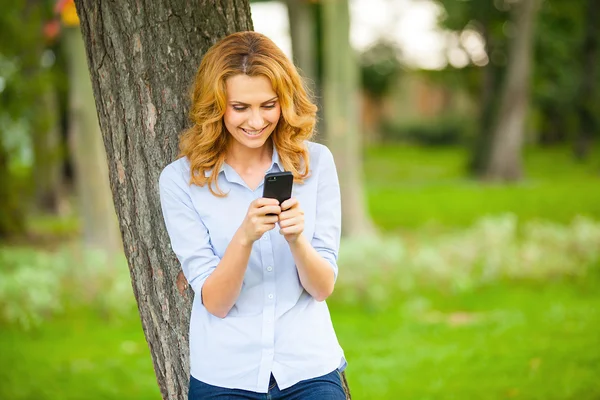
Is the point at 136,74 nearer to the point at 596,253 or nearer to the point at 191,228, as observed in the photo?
the point at 191,228

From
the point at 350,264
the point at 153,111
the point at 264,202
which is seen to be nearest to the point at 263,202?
the point at 264,202

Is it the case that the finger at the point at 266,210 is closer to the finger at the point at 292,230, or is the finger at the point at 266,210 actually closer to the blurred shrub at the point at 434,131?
the finger at the point at 292,230

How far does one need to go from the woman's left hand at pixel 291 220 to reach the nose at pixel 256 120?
312 mm

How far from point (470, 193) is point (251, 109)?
1732 cm

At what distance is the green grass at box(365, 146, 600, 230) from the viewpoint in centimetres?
Result: 1557

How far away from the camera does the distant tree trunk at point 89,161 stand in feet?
37.4

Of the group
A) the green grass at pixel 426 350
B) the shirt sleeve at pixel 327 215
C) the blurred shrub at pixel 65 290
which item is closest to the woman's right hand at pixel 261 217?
the shirt sleeve at pixel 327 215

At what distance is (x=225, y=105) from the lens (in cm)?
259

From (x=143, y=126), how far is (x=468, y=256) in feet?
24.6

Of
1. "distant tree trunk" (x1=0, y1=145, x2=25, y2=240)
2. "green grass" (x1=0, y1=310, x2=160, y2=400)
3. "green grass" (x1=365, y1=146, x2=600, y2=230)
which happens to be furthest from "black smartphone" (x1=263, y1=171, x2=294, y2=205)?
"green grass" (x1=365, y1=146, x2=600, y2=230)

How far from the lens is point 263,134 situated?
8.51 ft

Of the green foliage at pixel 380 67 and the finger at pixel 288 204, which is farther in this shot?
the green foliage at pixel 380 67

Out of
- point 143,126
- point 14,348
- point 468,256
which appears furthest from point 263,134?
point 468,256

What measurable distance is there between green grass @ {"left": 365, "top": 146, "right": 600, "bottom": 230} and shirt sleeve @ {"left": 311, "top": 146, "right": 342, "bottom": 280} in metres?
12.0
